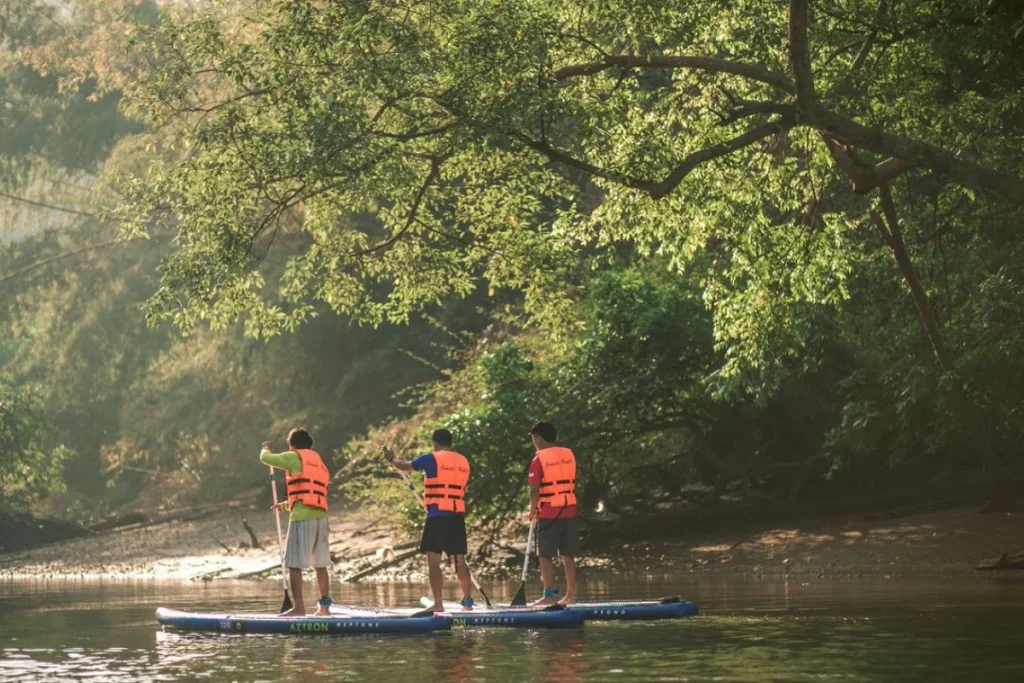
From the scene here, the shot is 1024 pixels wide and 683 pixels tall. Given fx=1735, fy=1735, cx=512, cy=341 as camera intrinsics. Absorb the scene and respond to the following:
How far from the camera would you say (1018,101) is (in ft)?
61.1

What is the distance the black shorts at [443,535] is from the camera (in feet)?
56.8

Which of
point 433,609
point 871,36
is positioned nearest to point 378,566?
point 433,609

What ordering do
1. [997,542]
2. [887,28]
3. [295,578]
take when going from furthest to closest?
[997,542], [887,28], [295,578]

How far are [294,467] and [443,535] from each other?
1.64 meters

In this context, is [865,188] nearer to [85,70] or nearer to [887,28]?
[887,28]

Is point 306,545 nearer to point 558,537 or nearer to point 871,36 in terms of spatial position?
point 558,537

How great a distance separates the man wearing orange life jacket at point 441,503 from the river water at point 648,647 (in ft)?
3.15

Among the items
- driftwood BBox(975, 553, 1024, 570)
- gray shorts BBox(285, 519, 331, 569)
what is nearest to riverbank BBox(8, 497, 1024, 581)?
driftwood BBox(975, 553, 1024, 570)

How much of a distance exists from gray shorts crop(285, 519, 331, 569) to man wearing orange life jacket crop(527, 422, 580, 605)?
7.20ft

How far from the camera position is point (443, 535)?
17.4 meters

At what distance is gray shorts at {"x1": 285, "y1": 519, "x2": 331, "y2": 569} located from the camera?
17.2 metres

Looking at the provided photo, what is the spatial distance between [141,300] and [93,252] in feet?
10.2

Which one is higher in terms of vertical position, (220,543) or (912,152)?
(912,152)

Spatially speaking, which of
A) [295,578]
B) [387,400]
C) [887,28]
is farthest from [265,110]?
[387,400]
